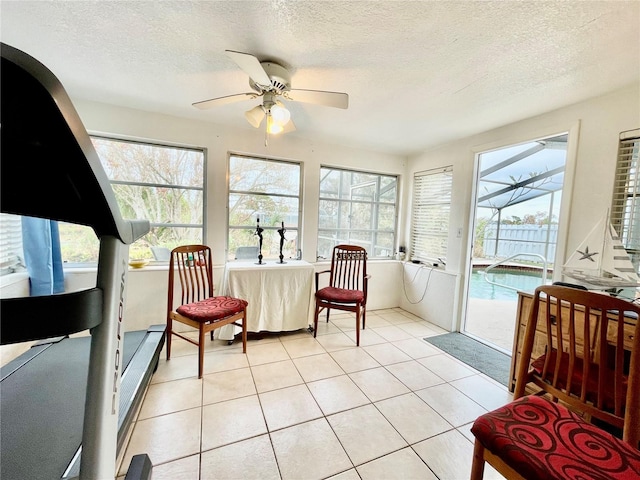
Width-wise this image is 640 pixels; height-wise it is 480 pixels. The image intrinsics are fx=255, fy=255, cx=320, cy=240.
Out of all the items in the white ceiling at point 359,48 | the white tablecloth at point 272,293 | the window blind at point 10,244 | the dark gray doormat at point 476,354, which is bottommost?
the dark gray doormat at point 476,354

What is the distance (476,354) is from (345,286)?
1.56 metres

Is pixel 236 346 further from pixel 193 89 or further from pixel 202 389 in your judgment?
pixel 193 89

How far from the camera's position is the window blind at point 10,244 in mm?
1971

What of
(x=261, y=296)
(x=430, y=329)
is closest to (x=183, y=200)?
(x=261, y=296)

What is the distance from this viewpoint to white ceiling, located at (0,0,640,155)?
1.30 meters

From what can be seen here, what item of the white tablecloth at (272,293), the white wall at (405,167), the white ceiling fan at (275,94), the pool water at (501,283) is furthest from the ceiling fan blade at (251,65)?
the pool water at (501,283)

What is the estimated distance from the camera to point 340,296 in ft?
9.02

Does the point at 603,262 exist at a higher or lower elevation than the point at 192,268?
higher

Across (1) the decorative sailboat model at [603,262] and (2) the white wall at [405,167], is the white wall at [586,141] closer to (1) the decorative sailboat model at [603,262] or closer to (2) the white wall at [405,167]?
(2) the white wall at [405,167]

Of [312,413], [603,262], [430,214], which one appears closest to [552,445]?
[312,413]

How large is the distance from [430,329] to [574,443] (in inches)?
93.7

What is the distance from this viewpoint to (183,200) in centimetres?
291

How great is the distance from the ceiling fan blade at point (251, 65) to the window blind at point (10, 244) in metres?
2.16

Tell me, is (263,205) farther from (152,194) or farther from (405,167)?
(405,167)
